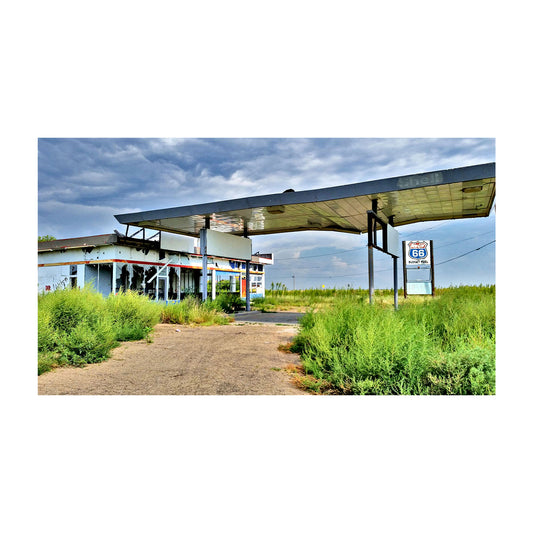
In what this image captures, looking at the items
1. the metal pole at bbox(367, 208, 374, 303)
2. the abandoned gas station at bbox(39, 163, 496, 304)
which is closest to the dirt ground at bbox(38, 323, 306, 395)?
the metal pole at bbox(367, 208, 374, 303)

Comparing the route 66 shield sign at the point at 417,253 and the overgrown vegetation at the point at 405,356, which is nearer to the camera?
the overgrown vegetation at the point at 405,356

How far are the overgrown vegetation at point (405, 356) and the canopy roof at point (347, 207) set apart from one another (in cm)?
350

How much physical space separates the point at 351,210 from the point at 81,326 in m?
8.36

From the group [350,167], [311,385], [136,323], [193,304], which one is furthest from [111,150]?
[193,304]

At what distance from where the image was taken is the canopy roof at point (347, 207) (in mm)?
9133

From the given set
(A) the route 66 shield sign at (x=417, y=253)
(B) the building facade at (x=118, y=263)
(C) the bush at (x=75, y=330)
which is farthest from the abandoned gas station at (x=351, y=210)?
(C) the bush at (x=75, y=330)

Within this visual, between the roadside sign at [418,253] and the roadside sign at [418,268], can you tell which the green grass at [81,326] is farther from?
the roadside sign at [418,253]

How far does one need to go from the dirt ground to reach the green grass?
0.92ft

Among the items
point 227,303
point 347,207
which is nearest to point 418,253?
point 347,207

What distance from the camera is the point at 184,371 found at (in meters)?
5.65

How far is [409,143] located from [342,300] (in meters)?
Answer: 3.12

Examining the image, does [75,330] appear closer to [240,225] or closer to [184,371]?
[184,371]

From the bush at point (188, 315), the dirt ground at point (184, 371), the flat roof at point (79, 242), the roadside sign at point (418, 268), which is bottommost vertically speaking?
the dirt ground at point (184, 371)

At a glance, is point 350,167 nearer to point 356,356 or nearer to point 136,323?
point 356,356
